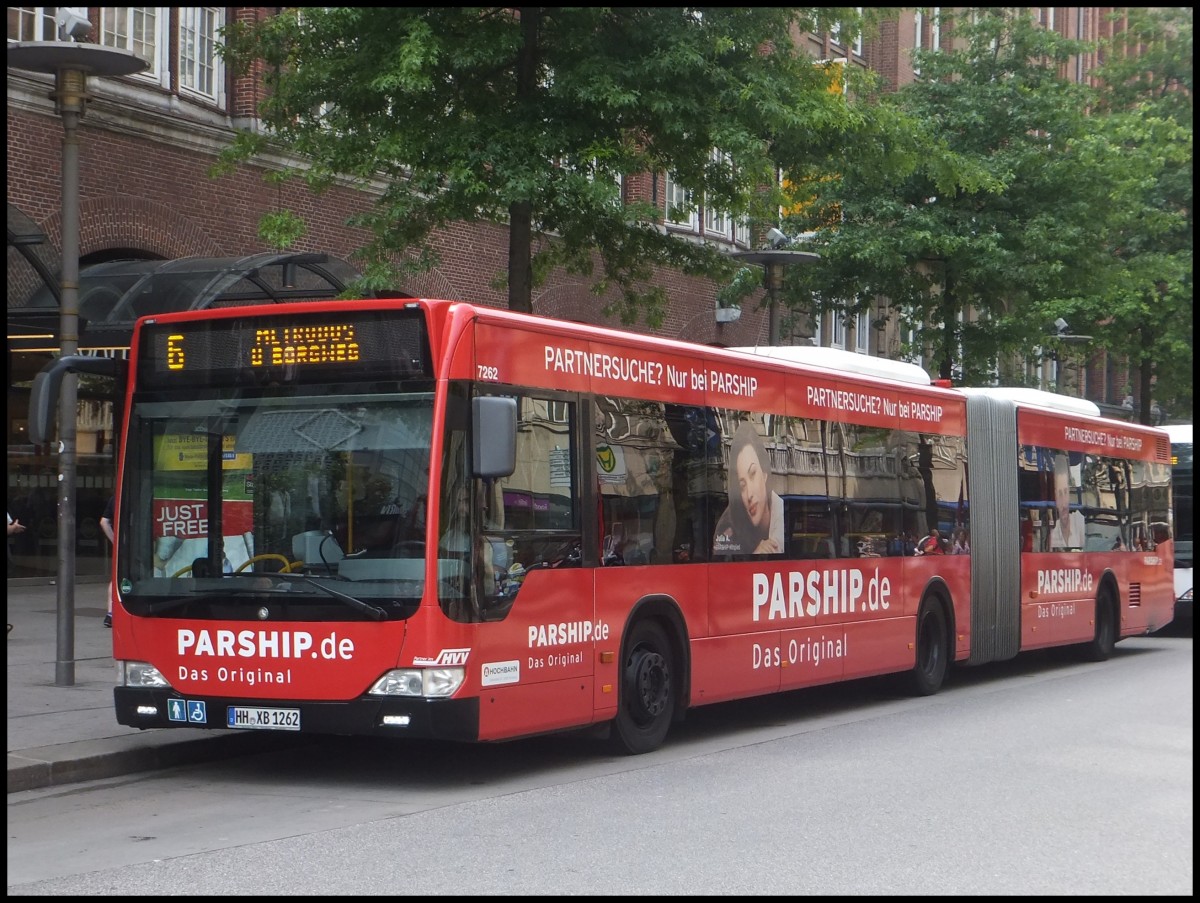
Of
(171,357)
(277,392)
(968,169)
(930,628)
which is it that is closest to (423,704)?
(277,392)

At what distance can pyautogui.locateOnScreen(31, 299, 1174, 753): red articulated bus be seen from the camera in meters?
9.40

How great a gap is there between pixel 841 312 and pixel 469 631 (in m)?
20.8

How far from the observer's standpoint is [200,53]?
21.6 metres

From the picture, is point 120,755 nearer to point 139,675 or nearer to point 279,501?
point 139,675

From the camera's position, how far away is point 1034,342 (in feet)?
90.8

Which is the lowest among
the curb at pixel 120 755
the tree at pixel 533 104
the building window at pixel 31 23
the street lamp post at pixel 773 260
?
the curb at pixel 120 755

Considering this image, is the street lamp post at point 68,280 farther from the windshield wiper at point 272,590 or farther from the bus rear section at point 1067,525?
the bus rear section at point 1067,525

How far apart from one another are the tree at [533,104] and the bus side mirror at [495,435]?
615 cm

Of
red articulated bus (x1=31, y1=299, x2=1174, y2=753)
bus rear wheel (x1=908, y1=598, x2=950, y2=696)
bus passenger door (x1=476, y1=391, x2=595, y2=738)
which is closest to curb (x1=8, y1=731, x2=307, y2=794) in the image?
red articulated bus (x1=31, y1=299, x2=1174, y2=753)

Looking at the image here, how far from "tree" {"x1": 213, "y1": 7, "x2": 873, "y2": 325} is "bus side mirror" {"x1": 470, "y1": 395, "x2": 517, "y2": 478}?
6.15 metres

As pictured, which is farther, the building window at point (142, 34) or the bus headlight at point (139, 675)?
the building window at point (142, 34)

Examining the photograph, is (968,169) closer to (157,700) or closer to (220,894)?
(157,700)

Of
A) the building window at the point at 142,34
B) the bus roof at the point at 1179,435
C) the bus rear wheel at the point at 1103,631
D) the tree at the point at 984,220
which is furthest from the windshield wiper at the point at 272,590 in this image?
the bus roof at the point at 1179,435

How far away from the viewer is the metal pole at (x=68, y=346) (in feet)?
42.2
